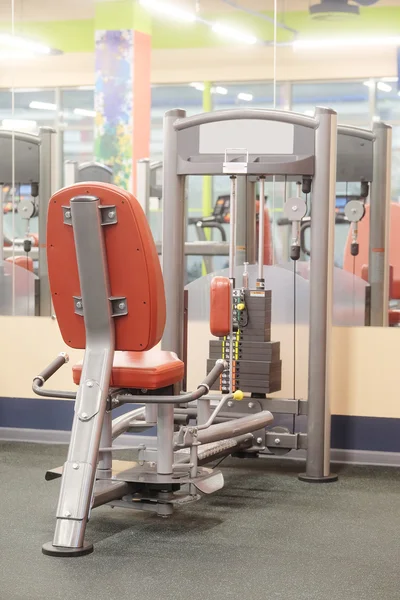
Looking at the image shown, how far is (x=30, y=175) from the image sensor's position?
18.3 ft

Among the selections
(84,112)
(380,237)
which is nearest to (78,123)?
(84,112)

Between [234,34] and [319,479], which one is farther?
[234,34]

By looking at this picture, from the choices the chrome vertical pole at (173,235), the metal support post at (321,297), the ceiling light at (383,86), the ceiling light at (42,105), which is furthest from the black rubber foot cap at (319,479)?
the ceiling light at (42,105)

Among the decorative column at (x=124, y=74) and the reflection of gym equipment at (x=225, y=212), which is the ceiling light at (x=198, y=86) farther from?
the reflection of gym equipment at (x=225, y=212)

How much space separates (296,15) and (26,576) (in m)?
3.26

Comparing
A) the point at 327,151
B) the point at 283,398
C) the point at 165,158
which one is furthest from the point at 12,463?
the point at 327,151

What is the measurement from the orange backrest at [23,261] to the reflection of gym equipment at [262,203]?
1.18 metres

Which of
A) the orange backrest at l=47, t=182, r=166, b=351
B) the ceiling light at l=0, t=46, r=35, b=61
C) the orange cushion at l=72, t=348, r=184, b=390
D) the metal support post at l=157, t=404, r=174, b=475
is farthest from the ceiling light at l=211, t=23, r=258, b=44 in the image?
the metal support post at l=157, t=404, r=174, b=475

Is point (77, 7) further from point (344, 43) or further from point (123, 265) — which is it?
point (123, 265)

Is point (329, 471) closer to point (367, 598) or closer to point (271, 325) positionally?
point (271, 325)

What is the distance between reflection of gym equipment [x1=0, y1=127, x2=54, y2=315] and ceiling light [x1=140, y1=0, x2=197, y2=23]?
0.90 metres

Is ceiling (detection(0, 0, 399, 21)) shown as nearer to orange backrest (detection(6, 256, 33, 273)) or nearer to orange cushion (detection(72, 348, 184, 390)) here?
orange backrest (detection(6, 256, 33, 273))

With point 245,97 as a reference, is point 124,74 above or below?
above

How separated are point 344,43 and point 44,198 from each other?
1887 mm
